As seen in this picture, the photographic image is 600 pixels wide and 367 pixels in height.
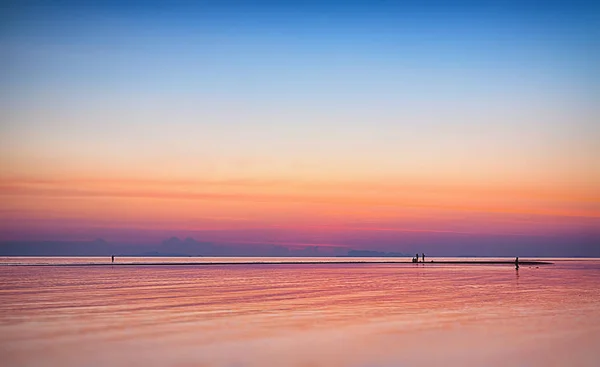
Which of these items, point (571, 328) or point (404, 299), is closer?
point (571, 328)

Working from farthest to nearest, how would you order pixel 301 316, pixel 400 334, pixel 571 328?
pixel 301 316 → pixel 571 328 → pixel 400 334

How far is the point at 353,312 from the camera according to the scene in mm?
30266

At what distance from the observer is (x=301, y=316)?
28500mm

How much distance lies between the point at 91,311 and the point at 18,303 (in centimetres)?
653

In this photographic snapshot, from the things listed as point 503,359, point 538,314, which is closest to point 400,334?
point 503,359

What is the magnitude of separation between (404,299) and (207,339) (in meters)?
18.3

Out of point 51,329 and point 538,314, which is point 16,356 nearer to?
point 51,329

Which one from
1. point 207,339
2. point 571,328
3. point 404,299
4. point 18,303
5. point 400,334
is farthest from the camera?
point 404,299

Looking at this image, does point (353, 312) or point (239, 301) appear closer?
point (353, 312)

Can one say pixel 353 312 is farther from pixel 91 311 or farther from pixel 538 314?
pixel 91 311

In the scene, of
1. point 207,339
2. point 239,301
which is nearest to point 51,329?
point 207,339

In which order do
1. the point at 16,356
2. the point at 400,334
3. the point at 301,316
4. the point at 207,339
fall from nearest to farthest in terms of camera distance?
the point at 16,356 < the point at 207,339 < the point at 400,334 < the point at 301,316

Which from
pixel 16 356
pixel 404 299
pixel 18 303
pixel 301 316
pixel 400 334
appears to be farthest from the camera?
pixel 404 299

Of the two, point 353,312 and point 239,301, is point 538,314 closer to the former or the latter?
point 353,312
